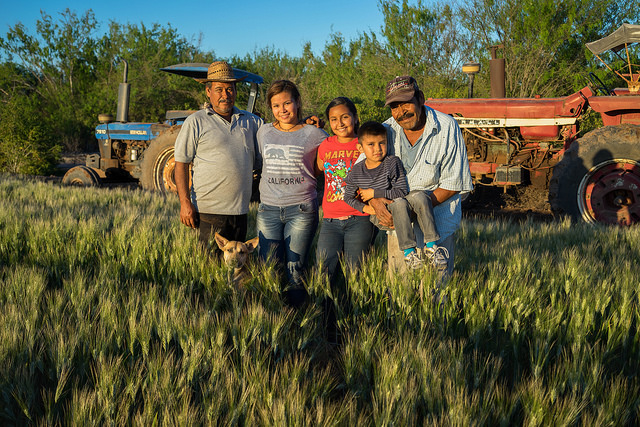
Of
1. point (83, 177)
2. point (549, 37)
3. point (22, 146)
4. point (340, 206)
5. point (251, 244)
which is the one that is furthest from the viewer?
point (549, 37)

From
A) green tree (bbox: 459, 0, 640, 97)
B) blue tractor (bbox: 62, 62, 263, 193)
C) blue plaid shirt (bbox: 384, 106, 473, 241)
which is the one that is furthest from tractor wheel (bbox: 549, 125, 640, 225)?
green tree (bbox: 459, 0, 640, 97)

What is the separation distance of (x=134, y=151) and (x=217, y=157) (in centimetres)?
770

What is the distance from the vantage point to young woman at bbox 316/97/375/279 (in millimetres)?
3299

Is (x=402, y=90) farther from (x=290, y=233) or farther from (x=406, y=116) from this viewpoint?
(x=290, y=233)

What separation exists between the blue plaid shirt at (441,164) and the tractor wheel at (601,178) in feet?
14.0

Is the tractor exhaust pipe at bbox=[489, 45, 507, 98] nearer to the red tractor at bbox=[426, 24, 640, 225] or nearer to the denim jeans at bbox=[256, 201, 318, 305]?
the red tractor at bbox=[426, 24, 640, 225]

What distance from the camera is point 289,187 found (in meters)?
3.50

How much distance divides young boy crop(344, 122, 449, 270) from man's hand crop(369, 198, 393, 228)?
0.03 meters

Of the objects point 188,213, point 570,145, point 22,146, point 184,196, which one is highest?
point 570,145

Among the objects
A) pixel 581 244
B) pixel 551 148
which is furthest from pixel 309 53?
pixel 581 244

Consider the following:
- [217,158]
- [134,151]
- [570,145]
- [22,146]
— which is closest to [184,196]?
[217,158]

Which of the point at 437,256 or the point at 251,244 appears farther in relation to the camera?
the point at 251,244

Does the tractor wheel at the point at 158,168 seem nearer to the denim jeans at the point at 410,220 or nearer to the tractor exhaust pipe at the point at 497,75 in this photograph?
the tractor exhaust pipe at the point at 497,75

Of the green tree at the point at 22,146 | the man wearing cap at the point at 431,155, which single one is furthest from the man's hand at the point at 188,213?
the green tree at the point at 22,146
